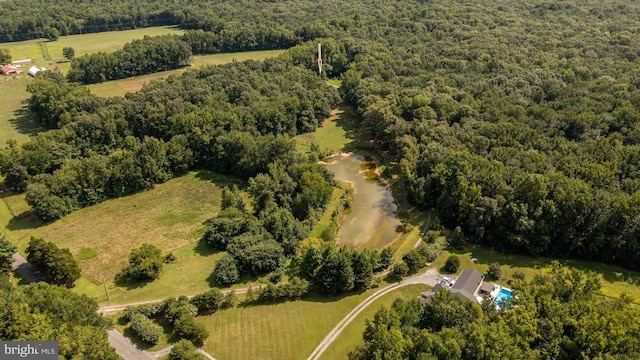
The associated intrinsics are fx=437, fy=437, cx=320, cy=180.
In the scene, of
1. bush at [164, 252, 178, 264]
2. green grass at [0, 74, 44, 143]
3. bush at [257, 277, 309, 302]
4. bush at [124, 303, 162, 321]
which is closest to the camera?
bush at [124, 303, 162, 321]

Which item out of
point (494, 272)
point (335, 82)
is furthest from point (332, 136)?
point (494, 272)

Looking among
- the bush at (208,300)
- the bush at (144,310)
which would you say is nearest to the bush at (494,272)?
the bush at (208,300)

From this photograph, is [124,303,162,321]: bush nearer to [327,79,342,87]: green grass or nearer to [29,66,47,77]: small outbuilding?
[327,79,342,87]: green grass

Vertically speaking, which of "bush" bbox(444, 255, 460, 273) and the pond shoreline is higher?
"bush" bbox(444, 255, 460, 273)

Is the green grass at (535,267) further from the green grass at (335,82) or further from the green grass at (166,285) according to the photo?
the green grass at (335,82)

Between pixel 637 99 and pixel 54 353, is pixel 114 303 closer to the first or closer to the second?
pixel 54 353

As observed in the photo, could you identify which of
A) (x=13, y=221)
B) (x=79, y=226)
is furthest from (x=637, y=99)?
(x=13, y=221)

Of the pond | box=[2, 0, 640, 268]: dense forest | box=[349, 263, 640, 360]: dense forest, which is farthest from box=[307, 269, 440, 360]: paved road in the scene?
box=[2, 0, 640, 268]: dense forest
